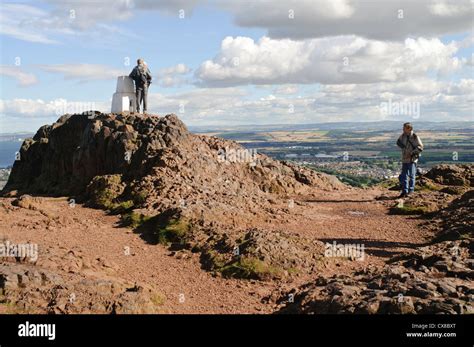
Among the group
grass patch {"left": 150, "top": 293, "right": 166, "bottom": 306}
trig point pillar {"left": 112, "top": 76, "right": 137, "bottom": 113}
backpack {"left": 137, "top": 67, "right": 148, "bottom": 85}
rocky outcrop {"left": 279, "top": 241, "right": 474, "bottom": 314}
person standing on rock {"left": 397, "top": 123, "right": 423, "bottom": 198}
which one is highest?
backpack {"left": 137, "top": 67, "right": 148, "bottom": 85}

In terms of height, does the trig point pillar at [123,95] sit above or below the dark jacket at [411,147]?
above

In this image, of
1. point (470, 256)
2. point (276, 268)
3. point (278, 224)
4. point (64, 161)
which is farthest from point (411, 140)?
point (64, 161)

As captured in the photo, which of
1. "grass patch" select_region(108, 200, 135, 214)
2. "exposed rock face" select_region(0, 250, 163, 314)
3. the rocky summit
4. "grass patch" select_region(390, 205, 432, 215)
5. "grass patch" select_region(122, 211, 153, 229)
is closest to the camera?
"exposed rock face" select_region(0, 250, 163, 314)

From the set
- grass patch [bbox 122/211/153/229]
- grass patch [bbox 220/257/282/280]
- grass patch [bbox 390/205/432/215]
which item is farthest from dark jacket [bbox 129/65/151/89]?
grass patch [bbox 220/257/282/280]

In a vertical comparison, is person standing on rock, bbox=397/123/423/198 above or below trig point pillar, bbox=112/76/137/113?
below

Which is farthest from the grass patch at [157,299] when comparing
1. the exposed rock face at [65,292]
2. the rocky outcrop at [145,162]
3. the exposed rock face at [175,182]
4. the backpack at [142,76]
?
the backpack at [142,76]

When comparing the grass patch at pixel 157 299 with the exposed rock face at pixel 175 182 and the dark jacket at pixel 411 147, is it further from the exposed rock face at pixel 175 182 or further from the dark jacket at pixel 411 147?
the dark jacket at pixel 411 147

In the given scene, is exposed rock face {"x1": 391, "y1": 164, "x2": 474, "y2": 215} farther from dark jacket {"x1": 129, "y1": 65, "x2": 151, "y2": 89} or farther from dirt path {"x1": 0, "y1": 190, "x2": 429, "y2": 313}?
dark jacket {"x1": 129, "y1": 65, "x2": 151, "y2": 89}

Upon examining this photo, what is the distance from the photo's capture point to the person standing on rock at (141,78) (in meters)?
31.3

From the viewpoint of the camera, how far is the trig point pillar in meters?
32.4

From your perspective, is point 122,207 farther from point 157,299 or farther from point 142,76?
point 142,76

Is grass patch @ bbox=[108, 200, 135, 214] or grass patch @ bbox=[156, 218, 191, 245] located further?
grass patch @ bbox=[108, 200, 135, 214]

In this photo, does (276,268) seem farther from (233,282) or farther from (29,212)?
(29,212)

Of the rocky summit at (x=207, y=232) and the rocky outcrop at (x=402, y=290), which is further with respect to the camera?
the rocky summit at (x=207, y=232)
